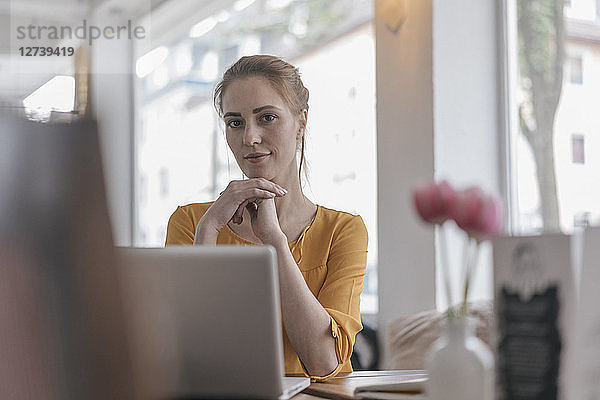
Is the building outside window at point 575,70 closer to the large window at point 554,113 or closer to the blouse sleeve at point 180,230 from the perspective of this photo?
the large window at point 554,113

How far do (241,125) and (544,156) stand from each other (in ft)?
5.12

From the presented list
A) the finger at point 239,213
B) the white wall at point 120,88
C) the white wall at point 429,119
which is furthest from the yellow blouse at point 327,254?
the white wall at point 120,88

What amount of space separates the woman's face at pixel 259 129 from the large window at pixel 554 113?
1389 millimetres

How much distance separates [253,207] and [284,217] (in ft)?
0.80

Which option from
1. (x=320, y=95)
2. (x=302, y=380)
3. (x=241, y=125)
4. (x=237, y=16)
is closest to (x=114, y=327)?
(x=302, y=380)

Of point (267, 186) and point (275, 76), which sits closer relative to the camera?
point (267, 186)

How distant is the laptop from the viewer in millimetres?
1018

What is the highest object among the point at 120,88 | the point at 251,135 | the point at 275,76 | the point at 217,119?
the point at 120,88

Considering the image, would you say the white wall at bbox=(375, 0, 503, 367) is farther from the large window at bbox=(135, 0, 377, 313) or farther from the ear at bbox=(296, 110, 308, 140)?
the ear at bbox=(296, 110, 308, 140)

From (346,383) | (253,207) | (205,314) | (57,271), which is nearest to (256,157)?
(253,207)

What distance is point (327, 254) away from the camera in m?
2.05

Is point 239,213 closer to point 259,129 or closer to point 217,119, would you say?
point 259,129

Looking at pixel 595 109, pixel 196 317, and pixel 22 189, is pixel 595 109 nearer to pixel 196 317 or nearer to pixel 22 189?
pixel 196 317

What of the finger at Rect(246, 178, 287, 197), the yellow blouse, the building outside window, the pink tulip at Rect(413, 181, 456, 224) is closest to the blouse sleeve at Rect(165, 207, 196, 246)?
the yellow blouse
